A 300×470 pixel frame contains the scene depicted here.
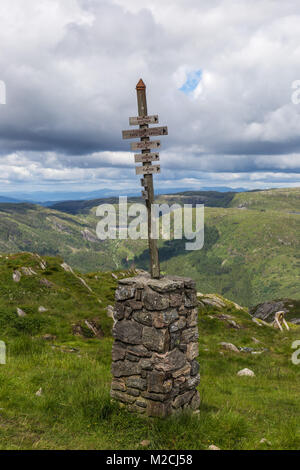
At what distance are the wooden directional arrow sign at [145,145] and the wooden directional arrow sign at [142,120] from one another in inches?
25.0

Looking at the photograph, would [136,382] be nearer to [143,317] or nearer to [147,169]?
[143,317]

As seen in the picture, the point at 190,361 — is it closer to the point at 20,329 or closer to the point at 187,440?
the point at 187,440

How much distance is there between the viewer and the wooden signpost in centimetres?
1034

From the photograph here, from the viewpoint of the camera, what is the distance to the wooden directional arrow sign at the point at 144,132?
404 inches

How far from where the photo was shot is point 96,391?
419 inches

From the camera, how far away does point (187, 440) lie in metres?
8.41

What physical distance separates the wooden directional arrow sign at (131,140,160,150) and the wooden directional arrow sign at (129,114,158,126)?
63 cm

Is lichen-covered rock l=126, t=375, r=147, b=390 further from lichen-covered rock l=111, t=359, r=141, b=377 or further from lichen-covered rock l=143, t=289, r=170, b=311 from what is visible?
lichen-covered rock l=143, t=289, r=170, b=311

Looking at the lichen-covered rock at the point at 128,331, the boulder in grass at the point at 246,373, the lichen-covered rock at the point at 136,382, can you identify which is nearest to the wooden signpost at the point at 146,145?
the lichen-covered rock at the point at 128,331

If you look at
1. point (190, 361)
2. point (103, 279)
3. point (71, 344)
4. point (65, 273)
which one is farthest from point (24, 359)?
point (103, 279)

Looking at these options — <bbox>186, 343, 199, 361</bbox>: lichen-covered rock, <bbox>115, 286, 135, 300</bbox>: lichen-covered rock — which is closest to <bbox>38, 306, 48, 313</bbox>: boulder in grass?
<bbox>115, 286, 135, 300</bbox>: lichen-covered rock

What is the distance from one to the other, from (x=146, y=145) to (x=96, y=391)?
847cm

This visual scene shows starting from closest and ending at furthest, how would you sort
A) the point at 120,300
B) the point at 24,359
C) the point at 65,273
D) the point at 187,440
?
the point at 187,440, the point at 120,300, the point at 24,359, the point at 65,273

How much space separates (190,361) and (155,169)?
650cm
